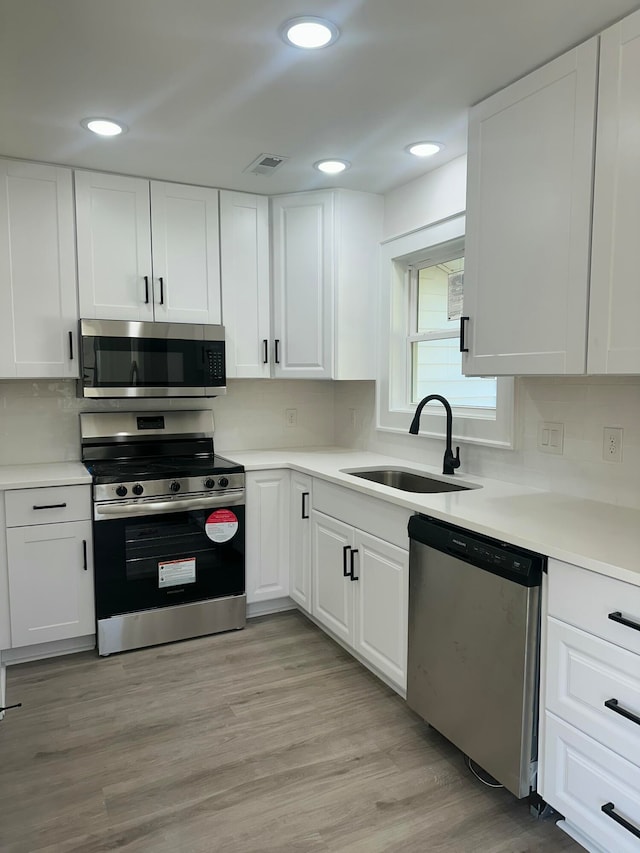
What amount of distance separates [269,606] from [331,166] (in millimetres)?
2388

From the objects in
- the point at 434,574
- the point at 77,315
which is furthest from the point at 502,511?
the point at 77,315

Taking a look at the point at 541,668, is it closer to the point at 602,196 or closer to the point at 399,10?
the point at 602,196

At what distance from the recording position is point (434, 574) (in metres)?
2.03

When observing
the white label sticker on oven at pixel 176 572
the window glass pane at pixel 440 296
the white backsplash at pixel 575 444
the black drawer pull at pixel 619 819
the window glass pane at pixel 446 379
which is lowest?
the black drawer pull at pixel 619 819

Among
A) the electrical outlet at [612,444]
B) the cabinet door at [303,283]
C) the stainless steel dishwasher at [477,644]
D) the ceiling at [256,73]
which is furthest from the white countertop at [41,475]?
the electrical outlet at [612,444]

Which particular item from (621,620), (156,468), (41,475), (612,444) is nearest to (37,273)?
(41,475)

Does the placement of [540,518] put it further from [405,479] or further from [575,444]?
[405,479]

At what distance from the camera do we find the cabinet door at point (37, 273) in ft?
9.25

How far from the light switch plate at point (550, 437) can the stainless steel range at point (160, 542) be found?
151 centimetres

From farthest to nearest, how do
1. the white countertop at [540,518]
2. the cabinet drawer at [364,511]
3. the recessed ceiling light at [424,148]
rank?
the recessed ceiling light at [424,148], the cabinet drawer at [364,511], the white countertop at [540,518]

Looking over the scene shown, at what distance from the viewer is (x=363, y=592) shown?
8.31 ft

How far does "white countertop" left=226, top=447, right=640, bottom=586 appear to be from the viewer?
1.50 meters

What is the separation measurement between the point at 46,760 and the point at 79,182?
101 inches

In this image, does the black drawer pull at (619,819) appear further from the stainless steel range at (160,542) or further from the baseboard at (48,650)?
the baseboard at (48,650)
